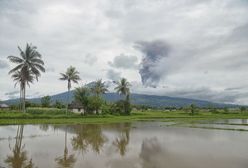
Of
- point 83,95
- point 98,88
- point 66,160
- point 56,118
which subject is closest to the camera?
point 66,160

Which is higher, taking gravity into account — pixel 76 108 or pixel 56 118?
pixel 76 108

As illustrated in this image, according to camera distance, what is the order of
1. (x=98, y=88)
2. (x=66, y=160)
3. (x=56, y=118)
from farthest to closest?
(x=98, y=88) < (x=56, y=118) < (x=66, y=160)

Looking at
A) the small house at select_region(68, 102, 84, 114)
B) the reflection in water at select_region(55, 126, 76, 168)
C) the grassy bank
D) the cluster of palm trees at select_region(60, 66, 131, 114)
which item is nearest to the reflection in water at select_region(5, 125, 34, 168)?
the reflection in water at select_region(55, 126, 76, 168)

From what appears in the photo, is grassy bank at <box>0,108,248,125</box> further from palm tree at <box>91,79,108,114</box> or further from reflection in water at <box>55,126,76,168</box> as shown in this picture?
reflection in water at <box>55,126,76,168</box>

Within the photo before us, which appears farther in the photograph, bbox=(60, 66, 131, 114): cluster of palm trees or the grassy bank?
bbox=(60, 66, 131, 114): cluster of palm trees

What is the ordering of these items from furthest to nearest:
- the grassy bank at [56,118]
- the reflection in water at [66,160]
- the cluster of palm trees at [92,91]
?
the cluster of palm trees at [92,91] < the grassy bank at [56,118] < the reflection in water at [66,160]

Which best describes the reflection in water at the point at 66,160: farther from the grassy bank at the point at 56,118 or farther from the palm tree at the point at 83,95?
the palm tree at the point at 83,95

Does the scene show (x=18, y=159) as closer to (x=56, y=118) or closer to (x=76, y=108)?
(x=56, y=118)

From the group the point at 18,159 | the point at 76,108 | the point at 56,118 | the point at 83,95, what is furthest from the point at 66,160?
the point at 76,108

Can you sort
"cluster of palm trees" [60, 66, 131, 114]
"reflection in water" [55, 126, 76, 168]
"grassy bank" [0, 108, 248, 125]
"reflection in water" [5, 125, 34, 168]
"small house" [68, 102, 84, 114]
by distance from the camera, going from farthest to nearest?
"small house" [68, 102, 84, 114] → "cluster of palm trees" [60, 66, 131, 114] → "grassy bank" [0, 108, 248, 125] → "reflection in water" [55, 126, 76, 168] → "reflection in water" [5, 125, 34, 168]

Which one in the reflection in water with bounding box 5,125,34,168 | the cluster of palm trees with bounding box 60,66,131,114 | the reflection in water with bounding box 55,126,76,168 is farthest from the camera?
the cluster of palm trees with bounding box 60,66,131,114

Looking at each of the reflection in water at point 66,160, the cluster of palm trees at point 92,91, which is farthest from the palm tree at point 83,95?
the reflection in water at point 66,160

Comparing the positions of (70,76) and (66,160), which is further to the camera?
(70,76)

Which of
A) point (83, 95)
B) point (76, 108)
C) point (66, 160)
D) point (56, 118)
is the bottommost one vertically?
point (66, 160)
